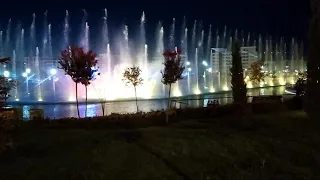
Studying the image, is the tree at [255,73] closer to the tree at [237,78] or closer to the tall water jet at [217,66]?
the tall water jet at [217,66]

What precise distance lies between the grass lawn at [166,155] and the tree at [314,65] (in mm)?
707

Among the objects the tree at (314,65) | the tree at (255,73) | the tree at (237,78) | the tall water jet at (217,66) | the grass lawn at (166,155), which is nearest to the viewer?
the grass lawn at (166,155)

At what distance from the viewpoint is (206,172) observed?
837 cm

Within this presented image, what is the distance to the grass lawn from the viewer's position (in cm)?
798

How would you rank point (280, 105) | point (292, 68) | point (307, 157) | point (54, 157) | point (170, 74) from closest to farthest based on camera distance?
point (54, 157) → point (307, 157) → point (280, 105) → point (170, 74) → point (292, 68)

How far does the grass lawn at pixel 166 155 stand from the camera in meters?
7.98

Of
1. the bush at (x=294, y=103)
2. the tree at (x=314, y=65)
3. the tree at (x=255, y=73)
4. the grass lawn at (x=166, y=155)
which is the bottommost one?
the grass lawn at (x=166, y=155)

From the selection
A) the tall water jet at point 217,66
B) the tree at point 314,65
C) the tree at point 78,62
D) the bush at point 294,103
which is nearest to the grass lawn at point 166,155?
the tree at point 314,65

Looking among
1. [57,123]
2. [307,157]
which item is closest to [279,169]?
[307,157]

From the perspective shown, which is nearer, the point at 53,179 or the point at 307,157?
the point at 53,179

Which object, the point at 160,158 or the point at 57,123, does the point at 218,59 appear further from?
the point at 160,158

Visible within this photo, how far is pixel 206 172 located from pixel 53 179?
111 inches

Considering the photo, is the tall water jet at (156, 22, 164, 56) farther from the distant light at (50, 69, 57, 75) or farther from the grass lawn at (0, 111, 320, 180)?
the grass lawn at (0, 111, 320, 180)

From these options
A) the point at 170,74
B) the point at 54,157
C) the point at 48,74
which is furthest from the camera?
the point at 48,74
